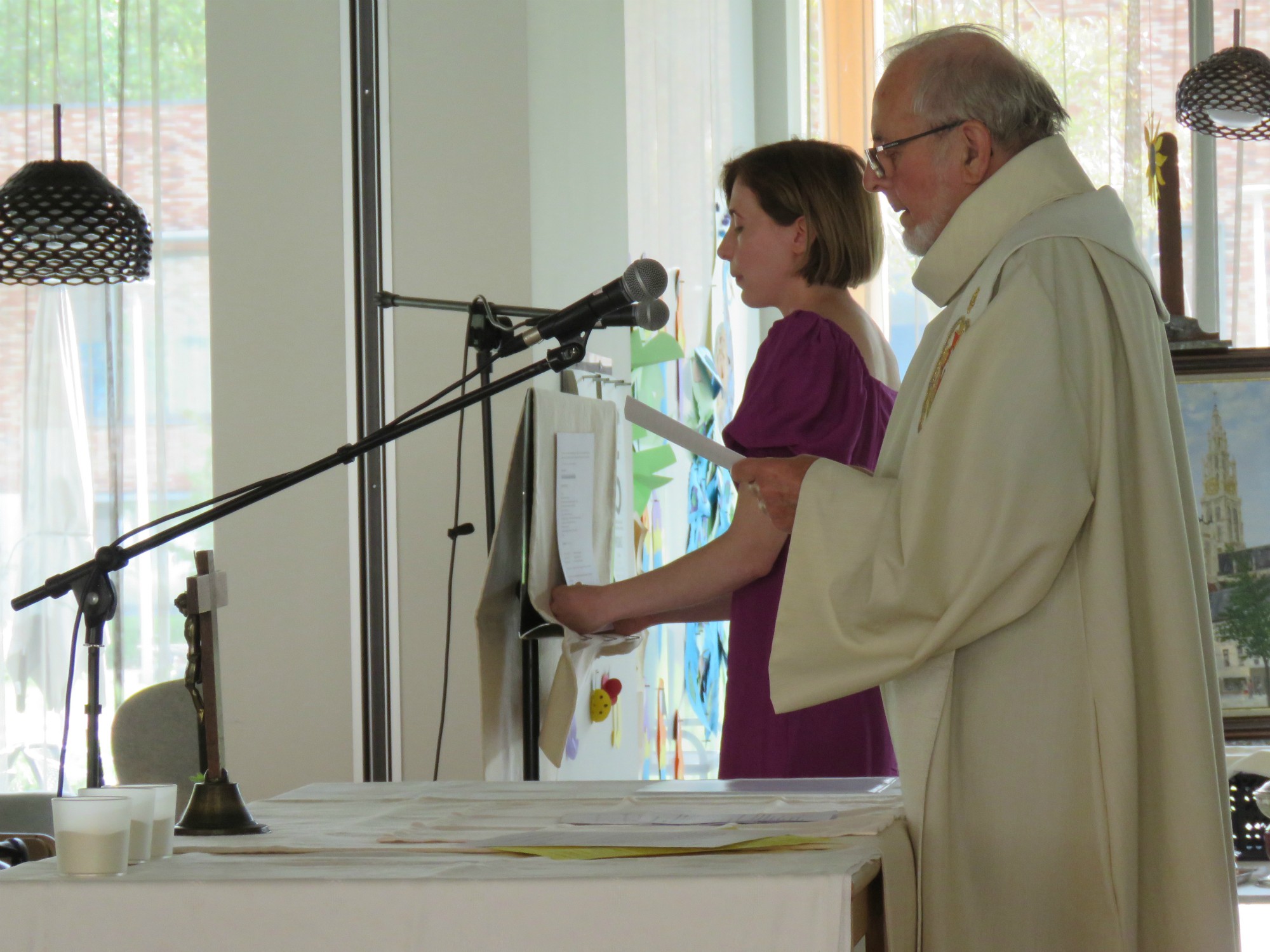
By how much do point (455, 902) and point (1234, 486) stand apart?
2.63m

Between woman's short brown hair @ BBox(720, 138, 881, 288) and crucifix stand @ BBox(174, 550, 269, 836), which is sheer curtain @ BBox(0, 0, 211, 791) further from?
crucifix stand @ BBox(174, 550, 269, 836)

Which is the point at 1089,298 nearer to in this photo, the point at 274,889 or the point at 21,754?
the point at 274,889

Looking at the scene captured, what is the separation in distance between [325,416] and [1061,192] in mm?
1631

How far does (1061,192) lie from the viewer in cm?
155

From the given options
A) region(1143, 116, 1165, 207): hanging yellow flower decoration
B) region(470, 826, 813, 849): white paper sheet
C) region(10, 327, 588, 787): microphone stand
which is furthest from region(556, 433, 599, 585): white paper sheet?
region(1143, 116, 1165, 207): hanging yellow flower decoration

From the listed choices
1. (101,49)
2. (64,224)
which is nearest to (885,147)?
(64,224)

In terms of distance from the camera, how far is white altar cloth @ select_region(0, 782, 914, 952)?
1.01 metres

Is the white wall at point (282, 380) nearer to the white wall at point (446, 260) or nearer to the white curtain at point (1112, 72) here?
the white wall at point (446, 260)

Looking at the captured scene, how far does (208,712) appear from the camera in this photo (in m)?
1.41

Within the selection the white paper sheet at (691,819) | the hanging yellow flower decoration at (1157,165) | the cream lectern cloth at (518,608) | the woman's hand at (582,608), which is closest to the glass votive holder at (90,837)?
the white paper sheet at (691,819)

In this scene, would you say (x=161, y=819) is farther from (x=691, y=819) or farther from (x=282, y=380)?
(x=282, y=380)

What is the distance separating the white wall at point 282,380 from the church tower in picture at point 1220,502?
1.88m

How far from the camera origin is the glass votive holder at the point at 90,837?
1115 mm


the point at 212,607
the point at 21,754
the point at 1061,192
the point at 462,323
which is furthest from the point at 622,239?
the point at 21,754
